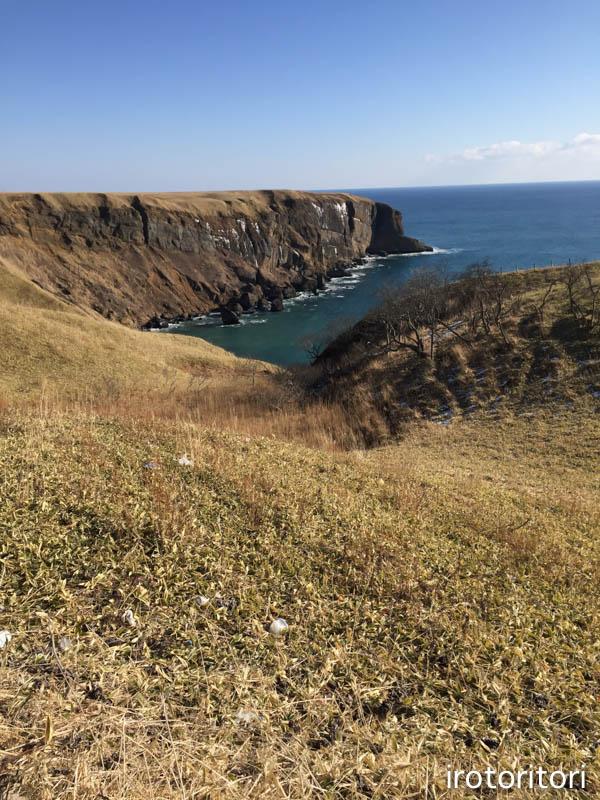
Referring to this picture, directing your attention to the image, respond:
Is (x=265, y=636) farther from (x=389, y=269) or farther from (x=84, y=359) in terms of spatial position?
(x=389, y=269)

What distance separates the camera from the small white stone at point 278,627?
395cm

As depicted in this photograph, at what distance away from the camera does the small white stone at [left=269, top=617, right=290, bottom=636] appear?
3.95 metres

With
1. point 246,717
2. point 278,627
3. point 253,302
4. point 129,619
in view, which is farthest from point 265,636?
point 253,302

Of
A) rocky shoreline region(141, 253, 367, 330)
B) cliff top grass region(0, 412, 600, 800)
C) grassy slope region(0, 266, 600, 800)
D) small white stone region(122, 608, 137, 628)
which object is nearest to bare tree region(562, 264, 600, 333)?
grassy slope region(0, 266, 600, 800)

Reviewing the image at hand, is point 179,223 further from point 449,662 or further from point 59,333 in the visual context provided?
point 449,662

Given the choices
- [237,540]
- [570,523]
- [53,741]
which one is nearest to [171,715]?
[53,741]

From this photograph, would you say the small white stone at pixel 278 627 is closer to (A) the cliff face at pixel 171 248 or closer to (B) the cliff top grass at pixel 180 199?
(A) the cliff face at pixel 171 248

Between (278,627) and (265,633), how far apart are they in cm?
13

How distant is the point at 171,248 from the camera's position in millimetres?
84312

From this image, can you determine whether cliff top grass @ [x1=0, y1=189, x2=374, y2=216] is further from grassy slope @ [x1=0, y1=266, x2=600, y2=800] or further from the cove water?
grassy slope @ [x1=0, y1=266, x2=600, y2=800]

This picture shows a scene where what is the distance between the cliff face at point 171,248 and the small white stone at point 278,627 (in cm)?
7132

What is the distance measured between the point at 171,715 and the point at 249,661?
782mm

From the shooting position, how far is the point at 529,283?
29.1m

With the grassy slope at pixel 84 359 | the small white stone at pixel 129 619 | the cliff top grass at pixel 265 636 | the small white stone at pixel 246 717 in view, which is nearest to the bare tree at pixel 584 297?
the cliff top grass at pixel 265 636
